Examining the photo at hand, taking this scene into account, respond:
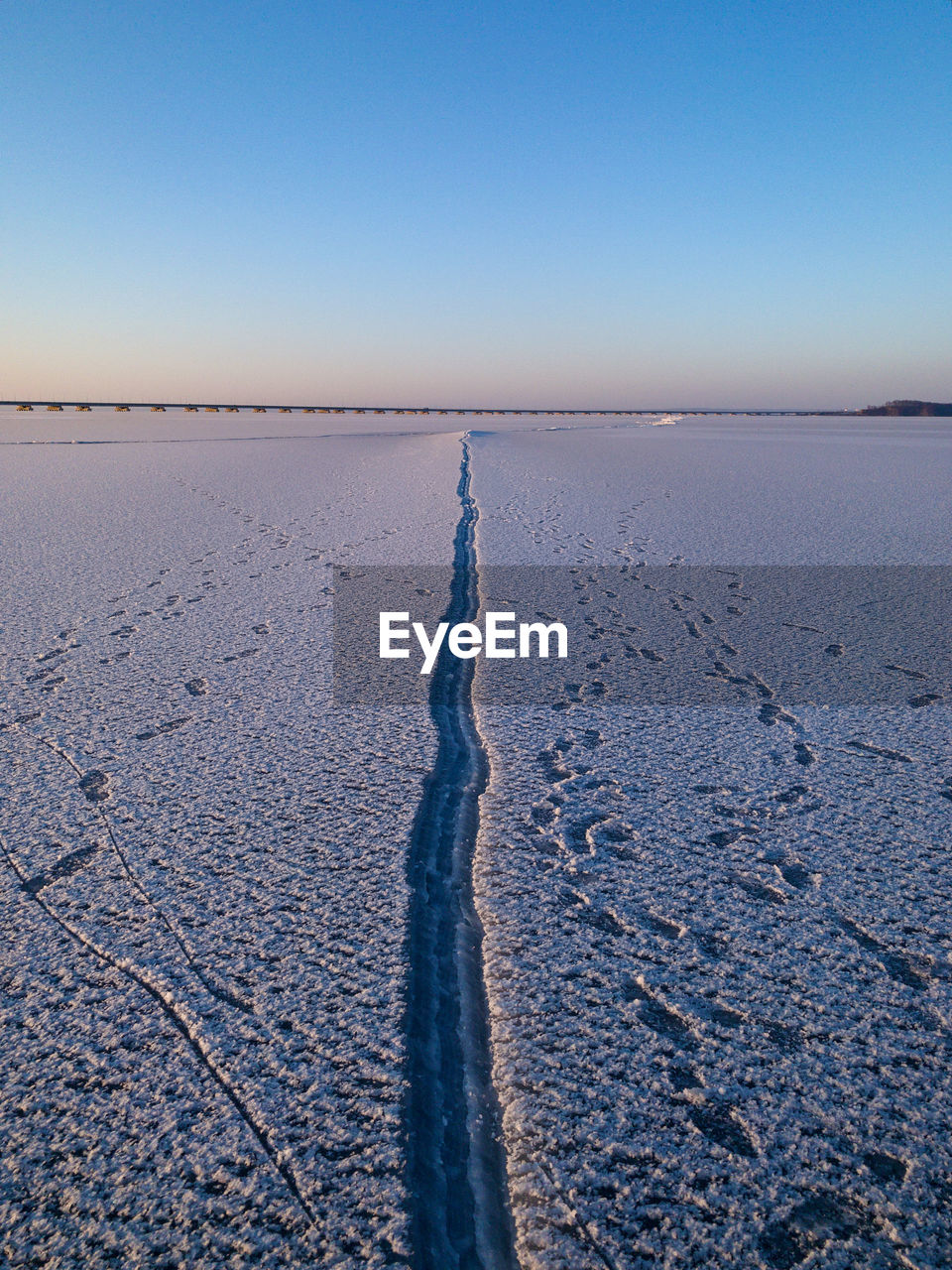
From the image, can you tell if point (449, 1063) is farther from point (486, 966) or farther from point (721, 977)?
point (721, 977)

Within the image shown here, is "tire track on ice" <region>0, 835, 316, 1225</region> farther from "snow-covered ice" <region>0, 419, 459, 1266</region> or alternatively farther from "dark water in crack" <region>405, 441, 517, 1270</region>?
"dark water in crack" <region>405, 441, 517, 1270</region>

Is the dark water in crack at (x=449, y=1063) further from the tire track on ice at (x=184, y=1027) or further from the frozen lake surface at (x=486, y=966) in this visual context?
the tire track on ice at (x=184, y=1027)

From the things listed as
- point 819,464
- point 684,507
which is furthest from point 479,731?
point 819,464

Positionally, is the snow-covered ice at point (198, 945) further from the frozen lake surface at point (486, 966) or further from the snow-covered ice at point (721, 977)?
the snow-covered ice at point (721, 977)

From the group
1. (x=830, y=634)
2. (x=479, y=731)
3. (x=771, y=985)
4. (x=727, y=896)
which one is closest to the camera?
(x=771, y=985)

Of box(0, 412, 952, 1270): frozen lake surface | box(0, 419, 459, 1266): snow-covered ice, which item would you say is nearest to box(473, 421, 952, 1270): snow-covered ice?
box(0, 412, 952, 1270): frozen lake surface

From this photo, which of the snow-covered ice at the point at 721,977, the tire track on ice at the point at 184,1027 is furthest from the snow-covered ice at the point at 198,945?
the snow-covered ice at the point at 721,977

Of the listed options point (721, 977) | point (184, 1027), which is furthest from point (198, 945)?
point (721, 977)

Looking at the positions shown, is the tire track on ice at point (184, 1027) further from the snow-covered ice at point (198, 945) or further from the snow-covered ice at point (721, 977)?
the snow-covered ice at point (721, 977)

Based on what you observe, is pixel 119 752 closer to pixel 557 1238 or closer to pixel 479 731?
pixel 479 731
